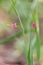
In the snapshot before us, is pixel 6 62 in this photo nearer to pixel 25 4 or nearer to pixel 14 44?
pixel 14 44

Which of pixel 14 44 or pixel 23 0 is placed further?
pixel 14 44

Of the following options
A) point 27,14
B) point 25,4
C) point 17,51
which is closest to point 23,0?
point 25,4

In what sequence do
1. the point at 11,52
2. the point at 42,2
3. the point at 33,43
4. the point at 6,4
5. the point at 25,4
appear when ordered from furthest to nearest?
the point at 6,4 → the point at 11,52 → the point at 42,2 → the point at 25,4 → the point at 33,43

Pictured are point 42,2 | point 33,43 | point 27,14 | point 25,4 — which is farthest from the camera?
point 42,2

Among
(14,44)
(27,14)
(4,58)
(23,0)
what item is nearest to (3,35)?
(14,44)

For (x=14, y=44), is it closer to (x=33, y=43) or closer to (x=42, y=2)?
(x=42, y=2)

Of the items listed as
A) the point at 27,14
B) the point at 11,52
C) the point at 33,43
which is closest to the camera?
the point at 33,43

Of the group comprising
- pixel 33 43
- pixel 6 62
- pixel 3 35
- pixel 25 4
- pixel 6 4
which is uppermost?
pixel 6 4

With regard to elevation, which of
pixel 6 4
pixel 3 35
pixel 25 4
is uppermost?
pixel 6 4

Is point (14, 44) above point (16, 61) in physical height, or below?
above
